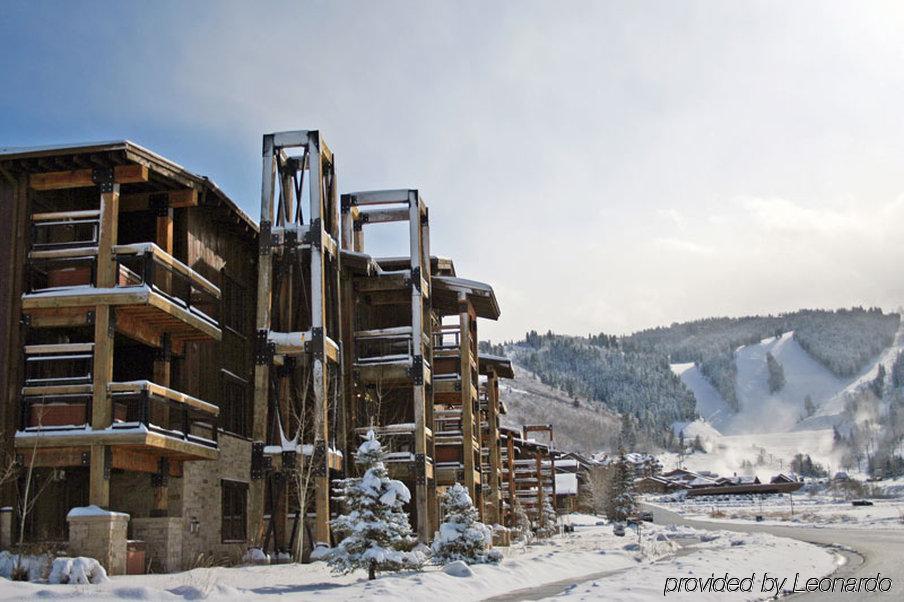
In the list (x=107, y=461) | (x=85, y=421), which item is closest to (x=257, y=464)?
(x=107, y=461)

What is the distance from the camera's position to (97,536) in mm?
21969

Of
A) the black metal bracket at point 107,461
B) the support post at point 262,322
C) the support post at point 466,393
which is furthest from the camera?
the support post at point 466,393

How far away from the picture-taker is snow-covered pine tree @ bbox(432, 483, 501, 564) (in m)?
26.0

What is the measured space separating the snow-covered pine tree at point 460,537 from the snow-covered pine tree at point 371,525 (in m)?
4.20

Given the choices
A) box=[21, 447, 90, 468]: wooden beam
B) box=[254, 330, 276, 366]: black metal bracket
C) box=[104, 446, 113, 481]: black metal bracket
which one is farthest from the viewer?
box=[254, 330, 276, 366]: black metal bracket

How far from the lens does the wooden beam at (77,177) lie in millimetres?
24234

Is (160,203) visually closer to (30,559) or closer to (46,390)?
(46,390)

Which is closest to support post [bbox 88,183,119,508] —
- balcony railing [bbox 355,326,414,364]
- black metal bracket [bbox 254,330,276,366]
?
black metal bracket [bbox 254,330,276,366]

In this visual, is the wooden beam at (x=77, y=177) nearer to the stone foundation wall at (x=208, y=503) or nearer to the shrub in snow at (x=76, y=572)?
the stone foundation wall at (x=208, y=503)

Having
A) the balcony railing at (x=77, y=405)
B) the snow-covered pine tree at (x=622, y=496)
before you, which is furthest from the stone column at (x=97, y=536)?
the snow-covered pine tree at (x=622, y=496)

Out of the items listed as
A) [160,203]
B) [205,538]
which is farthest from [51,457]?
[160,203]

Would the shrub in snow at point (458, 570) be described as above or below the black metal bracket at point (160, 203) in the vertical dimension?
below

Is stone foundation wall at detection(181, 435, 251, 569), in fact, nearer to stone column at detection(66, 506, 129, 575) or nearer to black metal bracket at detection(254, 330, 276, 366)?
black metal bracket at detection(254, 330, 276, 366)

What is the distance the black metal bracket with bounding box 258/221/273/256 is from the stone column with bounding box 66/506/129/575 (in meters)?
9.94
